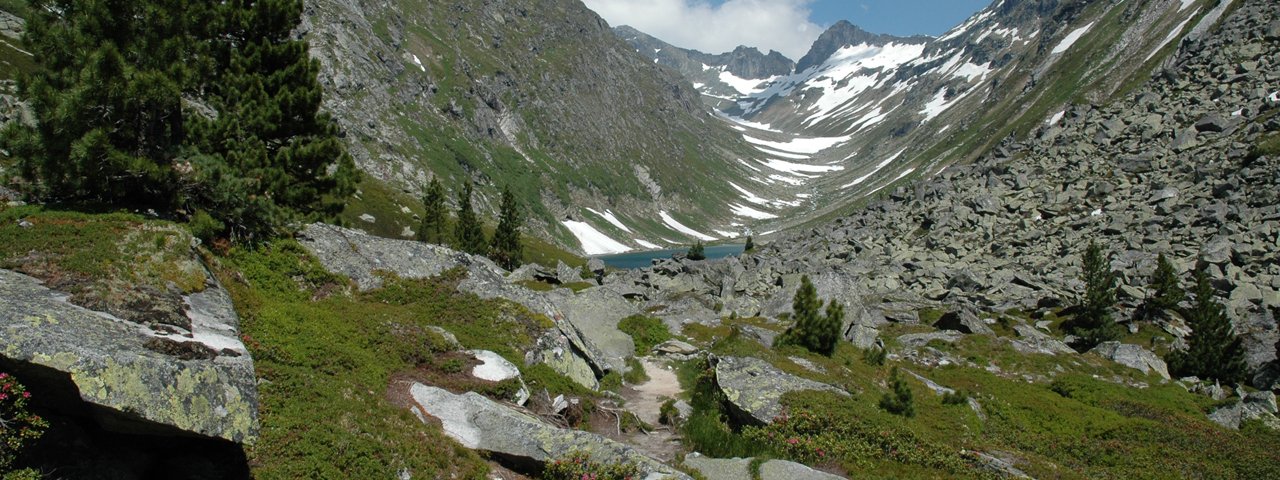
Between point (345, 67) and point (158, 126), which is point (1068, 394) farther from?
point (345, 67)

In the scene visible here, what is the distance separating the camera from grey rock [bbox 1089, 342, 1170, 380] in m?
32.0

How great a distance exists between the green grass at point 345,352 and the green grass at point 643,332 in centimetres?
1068

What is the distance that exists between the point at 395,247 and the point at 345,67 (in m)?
168

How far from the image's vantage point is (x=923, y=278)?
57938mm

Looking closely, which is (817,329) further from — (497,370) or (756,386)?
(497,370)

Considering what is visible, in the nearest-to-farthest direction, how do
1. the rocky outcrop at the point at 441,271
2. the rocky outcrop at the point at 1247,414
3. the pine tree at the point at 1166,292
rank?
the rocky outcrop at the point at 441,271 < the rocky outcrop at the point at 1247,414 < the pine tree at the point at 1166,292

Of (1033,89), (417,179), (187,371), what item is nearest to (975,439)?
(187,371)

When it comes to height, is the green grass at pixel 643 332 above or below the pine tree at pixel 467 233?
above

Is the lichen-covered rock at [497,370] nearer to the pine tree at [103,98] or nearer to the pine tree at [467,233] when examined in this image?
the pine tree at [103,98]

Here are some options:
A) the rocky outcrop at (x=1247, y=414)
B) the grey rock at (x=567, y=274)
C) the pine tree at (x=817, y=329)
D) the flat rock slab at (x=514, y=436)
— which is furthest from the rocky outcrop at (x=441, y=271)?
the grey rock at (x=567, y=274)

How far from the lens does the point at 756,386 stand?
17.8m

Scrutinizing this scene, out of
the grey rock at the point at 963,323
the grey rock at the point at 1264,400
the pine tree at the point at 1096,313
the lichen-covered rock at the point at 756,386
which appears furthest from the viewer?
the pine tree at the point at 1096,313

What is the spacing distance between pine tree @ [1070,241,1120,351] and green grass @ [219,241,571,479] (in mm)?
37231

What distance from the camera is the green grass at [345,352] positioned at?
32.6 feet
